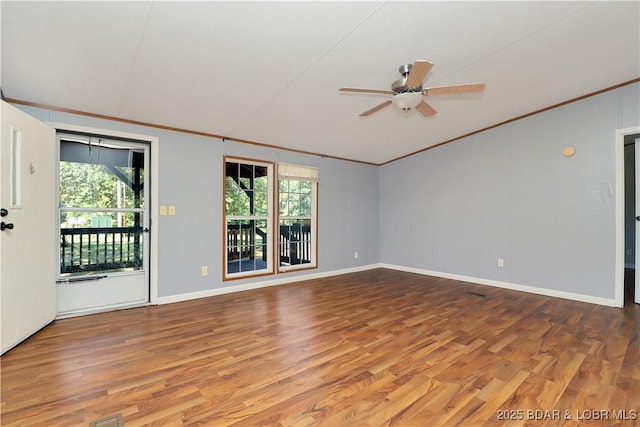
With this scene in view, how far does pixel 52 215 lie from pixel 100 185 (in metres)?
0.60

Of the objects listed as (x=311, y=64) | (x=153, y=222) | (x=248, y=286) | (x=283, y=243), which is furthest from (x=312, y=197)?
(x=311, y=64)

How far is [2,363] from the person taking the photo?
7.46 ft

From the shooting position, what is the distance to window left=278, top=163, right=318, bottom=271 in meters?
5.17

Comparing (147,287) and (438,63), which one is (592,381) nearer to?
(438,63)

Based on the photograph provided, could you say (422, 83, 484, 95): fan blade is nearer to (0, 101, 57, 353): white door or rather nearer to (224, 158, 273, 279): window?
(224, 158, 273, 279): window

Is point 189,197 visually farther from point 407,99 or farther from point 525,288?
point 525,288

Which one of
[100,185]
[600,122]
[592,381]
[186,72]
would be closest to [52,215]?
[100,185]

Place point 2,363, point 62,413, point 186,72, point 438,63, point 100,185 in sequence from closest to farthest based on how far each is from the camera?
point 62,413, point 2,363, point 186,72, point 438,63, point 100,185

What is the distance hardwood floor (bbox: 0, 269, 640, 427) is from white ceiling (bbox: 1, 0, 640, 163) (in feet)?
7.76

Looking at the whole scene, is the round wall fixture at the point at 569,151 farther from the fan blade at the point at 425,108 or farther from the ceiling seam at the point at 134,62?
the ceiling seam at the point at 134,62

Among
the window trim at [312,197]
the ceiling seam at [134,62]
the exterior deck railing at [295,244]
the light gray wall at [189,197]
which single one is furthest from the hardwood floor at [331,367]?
the ceiling seam at [134,62]

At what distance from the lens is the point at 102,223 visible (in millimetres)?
3598

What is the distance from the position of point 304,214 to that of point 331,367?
11.4ft

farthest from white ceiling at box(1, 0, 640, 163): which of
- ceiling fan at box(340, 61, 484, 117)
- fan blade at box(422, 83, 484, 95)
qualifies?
fan blade at box(422, 83, 484, 95)
